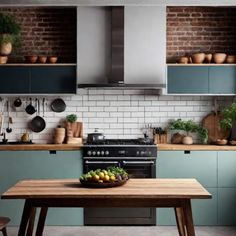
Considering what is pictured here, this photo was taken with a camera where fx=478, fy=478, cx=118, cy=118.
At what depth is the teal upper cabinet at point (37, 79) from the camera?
682 cm

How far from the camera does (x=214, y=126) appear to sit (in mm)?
7184

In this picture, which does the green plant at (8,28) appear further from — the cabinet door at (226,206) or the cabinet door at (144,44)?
the cabinet door at (226,206)

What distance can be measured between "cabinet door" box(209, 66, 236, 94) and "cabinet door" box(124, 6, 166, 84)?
2.30 feet

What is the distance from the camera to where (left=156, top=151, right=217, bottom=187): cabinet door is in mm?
6469

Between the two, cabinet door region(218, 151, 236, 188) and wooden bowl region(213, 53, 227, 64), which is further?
wooden bowl region(213, 53, 227, 64)

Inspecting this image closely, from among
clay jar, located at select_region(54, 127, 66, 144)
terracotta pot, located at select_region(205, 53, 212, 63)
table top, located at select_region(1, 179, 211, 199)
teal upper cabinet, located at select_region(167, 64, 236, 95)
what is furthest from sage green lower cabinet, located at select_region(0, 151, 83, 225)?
terracotta pot, located at select_region(205, 53, 212, 63)

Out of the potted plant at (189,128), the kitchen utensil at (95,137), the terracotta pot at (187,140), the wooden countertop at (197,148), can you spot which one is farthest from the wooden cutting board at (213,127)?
the kitchen utensil at (95,137)

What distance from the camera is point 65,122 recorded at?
7.24 metres

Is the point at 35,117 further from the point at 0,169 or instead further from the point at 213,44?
the point at 213,44

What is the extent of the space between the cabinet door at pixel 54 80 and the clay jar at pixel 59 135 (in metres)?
0.58

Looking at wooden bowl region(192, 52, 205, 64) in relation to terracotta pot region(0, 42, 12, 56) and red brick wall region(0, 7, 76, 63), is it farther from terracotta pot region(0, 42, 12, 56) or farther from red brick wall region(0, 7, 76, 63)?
terracotta pot region(0, 42, 12, 56)

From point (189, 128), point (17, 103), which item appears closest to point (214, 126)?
point (189, 128)

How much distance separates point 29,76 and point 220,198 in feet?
10.4

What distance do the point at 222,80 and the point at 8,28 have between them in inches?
125
